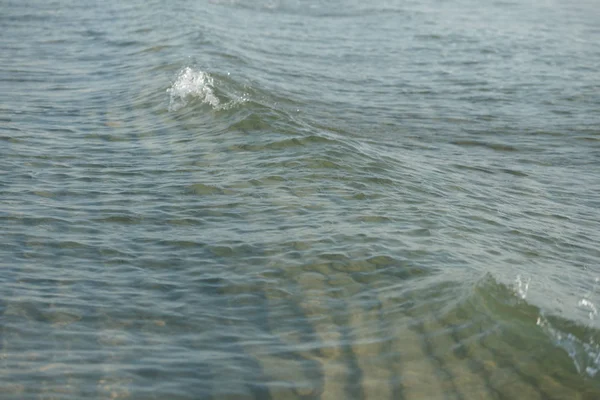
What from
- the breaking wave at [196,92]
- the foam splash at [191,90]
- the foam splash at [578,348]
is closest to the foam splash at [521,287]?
the foam splash at [578,348]

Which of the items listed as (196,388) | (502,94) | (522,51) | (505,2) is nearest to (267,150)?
(196,388)

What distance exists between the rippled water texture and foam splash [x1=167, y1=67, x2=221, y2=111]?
50 mm

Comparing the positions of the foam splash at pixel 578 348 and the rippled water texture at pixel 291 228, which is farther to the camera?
the foam splash at pixel 578 348

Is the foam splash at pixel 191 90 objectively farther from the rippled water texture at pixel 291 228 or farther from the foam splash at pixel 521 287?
the foam splash at pixel 521 287

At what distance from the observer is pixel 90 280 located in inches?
265

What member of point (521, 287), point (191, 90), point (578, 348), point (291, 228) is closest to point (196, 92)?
point (191, 90)

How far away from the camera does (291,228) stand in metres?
7.95

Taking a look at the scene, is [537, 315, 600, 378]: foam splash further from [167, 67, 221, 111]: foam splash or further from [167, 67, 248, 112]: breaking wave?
[167, 67, 221, 111]: foam splash

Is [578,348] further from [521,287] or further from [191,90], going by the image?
[191,90]

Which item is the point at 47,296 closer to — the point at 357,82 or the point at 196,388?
the point at 196,388

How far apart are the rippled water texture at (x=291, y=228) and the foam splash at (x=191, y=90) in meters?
0.05

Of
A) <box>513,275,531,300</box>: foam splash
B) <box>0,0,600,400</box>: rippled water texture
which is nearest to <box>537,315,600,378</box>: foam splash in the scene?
<box>0,0,600,400</box>: rippled water texture

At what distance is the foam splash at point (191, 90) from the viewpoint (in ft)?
41.3

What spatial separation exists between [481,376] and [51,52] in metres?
13.7
